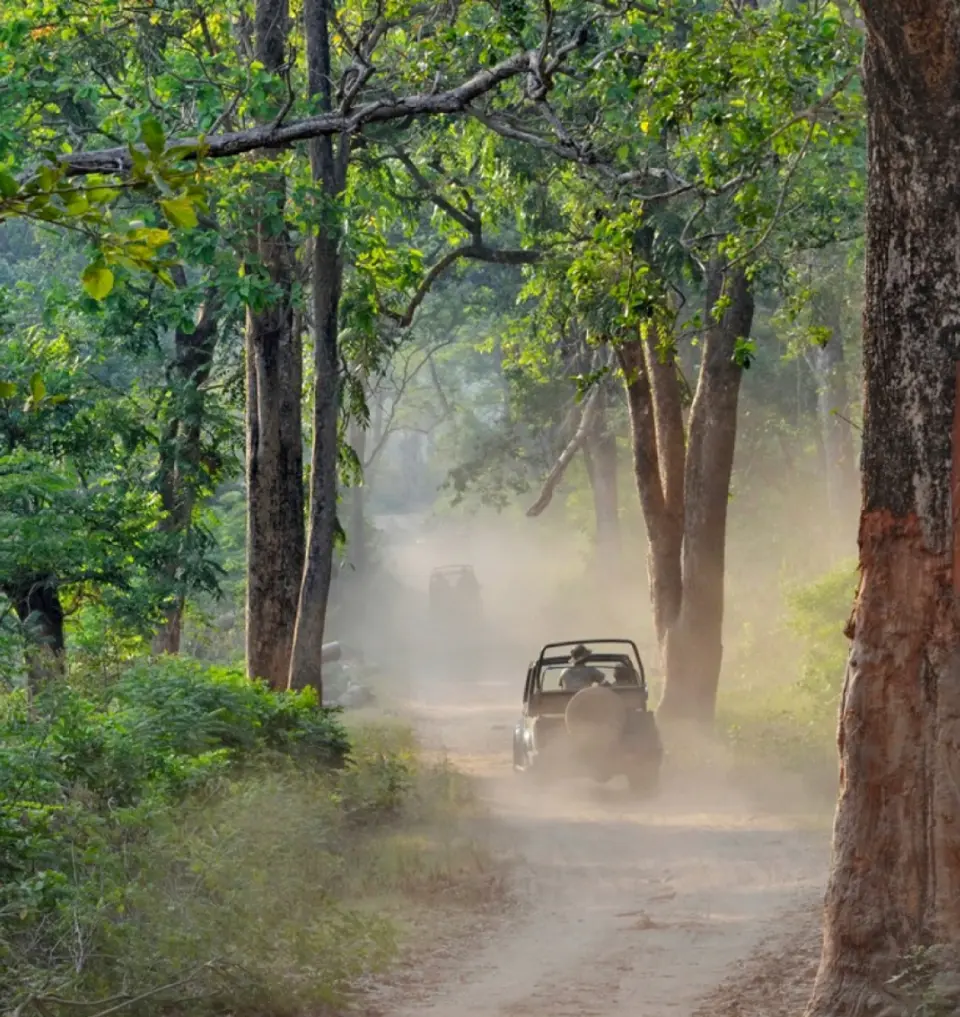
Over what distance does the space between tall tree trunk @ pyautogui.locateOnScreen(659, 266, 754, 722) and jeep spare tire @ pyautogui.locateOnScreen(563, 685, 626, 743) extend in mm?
3597

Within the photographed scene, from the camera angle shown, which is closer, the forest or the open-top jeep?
the forest

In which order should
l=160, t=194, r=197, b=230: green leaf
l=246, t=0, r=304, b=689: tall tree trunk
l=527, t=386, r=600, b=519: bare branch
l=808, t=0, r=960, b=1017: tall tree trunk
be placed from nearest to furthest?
A: l=160, t=194, r=197, b=230: green leaf
l=808, t=0, r=960, b=1017: tall tree trunk
l=246, t=0, r=304, b=689: tall tree trunk
l=527, t=386, r=600, b=519: bare branch

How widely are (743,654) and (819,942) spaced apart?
22.4 metres

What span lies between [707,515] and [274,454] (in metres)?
6.27

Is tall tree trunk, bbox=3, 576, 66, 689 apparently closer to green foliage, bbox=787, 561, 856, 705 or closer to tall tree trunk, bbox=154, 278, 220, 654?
tall tree trunk, bbox=154, 278, 220, 654

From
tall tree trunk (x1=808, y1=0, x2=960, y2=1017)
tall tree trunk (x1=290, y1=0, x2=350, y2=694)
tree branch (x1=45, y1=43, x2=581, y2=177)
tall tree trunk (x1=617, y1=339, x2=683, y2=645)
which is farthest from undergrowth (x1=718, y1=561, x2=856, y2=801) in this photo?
tree branch (x1=45, y1=43, x2=581, y2=177)

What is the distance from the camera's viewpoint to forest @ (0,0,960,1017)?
726 centimetres

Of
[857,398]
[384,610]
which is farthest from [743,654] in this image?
[384,610]

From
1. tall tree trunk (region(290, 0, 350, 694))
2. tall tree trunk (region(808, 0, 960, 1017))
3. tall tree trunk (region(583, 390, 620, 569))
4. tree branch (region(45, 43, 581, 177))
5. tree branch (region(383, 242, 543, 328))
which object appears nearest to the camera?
tall tree trunk (region(808, 0, 960, 1017))

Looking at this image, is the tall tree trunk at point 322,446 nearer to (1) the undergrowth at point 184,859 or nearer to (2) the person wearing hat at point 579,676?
(1) the undergrowth at point 184,859

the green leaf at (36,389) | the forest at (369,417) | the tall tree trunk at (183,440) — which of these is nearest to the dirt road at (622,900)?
the forest at (369,417)

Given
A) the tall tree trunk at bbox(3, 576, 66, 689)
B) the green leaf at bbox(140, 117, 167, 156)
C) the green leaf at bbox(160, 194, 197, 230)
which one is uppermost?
the green leaf at bbox(140, 117, 167, 156)

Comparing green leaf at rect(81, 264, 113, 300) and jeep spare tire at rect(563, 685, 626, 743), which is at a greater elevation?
green leaf at rect(81, 264, 113, 300)

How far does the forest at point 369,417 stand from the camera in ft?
23.8
